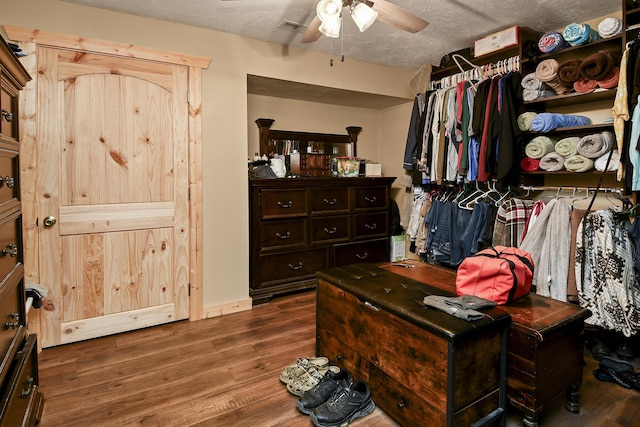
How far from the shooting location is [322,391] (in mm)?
1851

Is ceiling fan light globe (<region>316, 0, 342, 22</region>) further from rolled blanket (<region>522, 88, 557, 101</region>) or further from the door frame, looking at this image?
rolled blanket (<region>522, 88, 557, 101</region>)

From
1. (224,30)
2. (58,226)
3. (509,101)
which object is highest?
(224,30)

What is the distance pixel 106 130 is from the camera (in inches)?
103

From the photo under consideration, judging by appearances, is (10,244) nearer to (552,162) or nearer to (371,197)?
(371,197)

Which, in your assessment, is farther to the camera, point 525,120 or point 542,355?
point 525,120

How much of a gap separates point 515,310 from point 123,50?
3.03 metres

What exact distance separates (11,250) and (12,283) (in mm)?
129

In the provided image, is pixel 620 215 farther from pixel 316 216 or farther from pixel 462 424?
pixel 316 216

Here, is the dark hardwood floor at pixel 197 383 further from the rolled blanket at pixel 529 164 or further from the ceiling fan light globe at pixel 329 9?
the ceiling fan light globe at pixel 329 9

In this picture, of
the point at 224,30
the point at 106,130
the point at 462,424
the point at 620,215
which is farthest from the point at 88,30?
the point at 620,215

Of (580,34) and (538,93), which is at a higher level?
(580,34)

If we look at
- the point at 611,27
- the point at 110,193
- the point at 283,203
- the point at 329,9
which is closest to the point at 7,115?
the point at 110,193

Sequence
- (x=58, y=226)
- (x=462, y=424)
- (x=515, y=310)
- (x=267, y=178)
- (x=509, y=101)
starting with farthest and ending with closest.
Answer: (x=267, y=178), (x=509, y=101), (x=58, y=226), (x=515, y=310), (x=462, y=424)

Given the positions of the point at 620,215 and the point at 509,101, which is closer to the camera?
the point at 620,215
